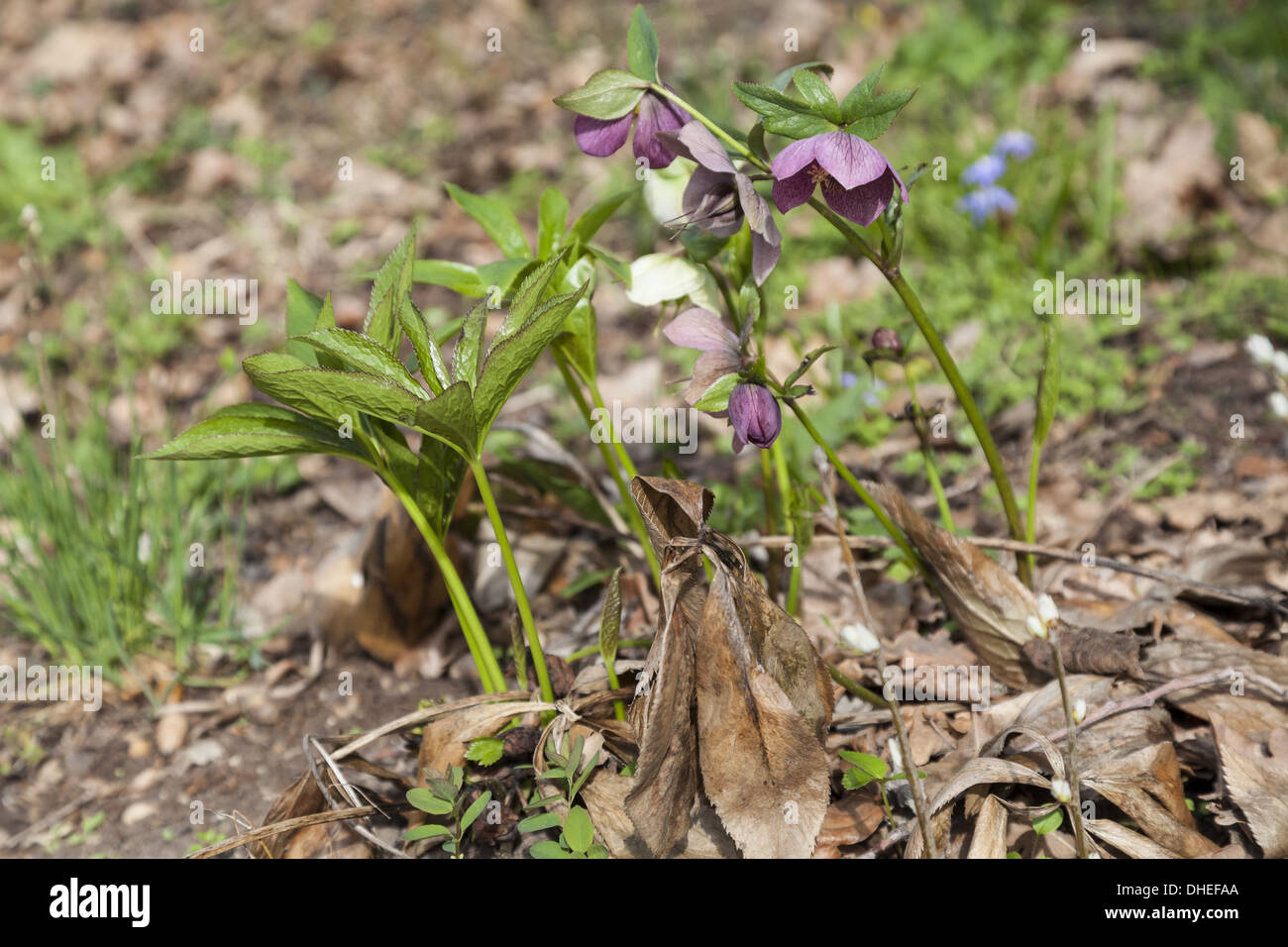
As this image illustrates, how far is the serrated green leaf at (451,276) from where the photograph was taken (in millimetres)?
1445

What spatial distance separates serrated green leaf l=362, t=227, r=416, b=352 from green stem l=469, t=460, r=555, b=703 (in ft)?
0.72

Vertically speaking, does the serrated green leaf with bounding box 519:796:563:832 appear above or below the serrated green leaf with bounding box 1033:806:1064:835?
below

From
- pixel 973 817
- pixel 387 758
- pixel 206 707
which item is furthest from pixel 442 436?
pixel 206 707

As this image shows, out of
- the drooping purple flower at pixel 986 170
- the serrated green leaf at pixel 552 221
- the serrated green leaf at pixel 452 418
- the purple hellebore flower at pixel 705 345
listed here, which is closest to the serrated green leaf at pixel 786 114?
the purple hellebore flower at pixel 705 345

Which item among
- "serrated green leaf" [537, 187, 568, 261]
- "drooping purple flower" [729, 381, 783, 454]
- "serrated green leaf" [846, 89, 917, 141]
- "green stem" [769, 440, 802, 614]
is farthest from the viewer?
"green stem" [769, 440, 802, 614]

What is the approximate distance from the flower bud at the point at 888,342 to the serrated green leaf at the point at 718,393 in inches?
14.2

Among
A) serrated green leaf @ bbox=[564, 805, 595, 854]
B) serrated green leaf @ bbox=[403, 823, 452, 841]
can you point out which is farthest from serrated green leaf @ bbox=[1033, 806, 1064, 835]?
serrated green leaf @ bbox=[403, 823, 452, 841]

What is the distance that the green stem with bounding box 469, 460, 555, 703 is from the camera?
52.2 inches

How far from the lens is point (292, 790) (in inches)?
57.8

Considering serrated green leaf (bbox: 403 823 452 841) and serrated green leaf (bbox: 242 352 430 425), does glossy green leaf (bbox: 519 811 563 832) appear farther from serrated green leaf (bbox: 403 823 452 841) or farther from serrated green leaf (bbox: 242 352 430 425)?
serrated green leaf (bbox: 242 352 430 425)

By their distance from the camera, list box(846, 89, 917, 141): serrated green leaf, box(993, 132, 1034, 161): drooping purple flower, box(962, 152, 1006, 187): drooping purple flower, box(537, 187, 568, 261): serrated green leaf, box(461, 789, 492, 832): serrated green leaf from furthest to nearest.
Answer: box(993, 132, 1034, 161): drooping purple flower
box(962, 152, 1006, 187): drooping purple flower
box(537, 187, 568, 261): serrated green leaf
box(461, 789, 492, 832): serrated green leaf
box(846, 89, 917, 141): serrated green leaf

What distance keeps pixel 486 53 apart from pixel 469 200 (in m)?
3.09

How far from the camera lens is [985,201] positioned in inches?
110

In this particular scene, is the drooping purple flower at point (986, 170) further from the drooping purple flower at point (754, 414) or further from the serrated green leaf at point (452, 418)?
the serrated green leaf at point (452, 418)
